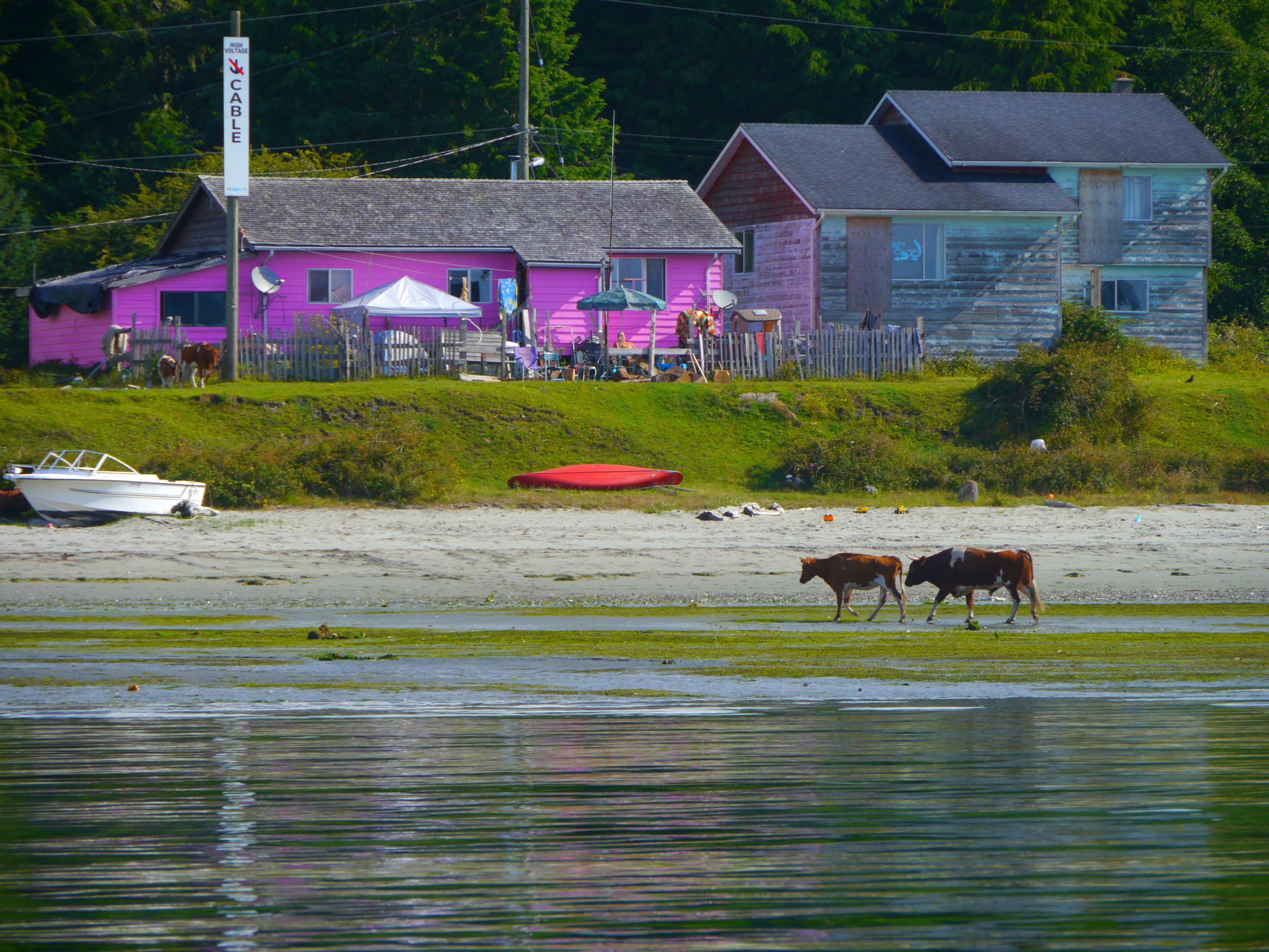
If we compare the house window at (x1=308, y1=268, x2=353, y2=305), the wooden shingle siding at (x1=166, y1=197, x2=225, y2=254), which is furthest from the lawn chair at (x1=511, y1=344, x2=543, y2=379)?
the wooden shingle siding at (x1=166, y1=197, x2=225, y2=254)

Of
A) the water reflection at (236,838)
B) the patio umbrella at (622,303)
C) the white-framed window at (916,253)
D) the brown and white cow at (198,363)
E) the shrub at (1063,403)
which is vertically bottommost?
the water reflection at (236,838)

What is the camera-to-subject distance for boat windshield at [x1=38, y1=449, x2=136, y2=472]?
2312 cm

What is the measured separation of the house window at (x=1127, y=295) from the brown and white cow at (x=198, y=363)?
997 inches

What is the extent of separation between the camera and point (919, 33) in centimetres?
5484

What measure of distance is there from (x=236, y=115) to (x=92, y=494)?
1289 centimetres

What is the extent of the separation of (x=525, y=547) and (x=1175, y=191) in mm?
29044

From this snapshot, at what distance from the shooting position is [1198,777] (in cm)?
846

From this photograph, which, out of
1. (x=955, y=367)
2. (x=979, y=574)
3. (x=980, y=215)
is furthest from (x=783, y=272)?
(x=979, y=574)

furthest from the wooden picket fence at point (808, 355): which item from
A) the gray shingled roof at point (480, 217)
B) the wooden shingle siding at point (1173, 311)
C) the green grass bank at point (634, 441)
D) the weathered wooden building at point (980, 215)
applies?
the wooden shingle siding at point (1173, 311)

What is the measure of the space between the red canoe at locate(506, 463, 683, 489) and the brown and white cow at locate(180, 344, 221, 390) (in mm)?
8117

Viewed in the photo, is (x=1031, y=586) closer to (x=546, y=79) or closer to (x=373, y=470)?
(x=373, y=470)

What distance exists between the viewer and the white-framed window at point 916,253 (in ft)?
132

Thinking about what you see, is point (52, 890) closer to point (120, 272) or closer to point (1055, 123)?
point (120, 272)

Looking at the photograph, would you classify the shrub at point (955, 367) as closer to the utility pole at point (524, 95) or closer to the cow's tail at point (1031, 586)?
the utility pole at point (524, 95)
